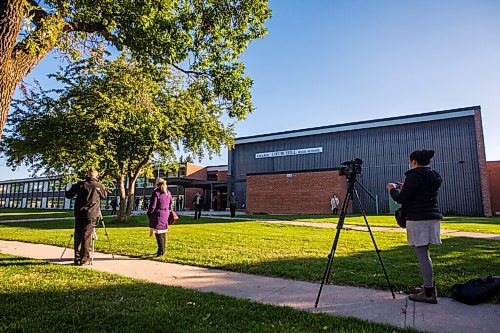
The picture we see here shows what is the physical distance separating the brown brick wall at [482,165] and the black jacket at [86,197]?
91.2 ft

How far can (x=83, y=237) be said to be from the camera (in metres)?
6.86

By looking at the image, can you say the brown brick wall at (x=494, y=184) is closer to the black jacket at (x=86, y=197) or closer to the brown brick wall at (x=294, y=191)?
the brown brick wall at (x=294, y=191)

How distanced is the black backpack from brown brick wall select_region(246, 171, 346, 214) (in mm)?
23067

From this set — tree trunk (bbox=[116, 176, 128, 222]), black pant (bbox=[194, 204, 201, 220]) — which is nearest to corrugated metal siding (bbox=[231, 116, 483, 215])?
black pant (bbox=[194, 204, 201, 220])

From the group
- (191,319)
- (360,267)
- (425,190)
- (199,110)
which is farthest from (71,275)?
(199,110)

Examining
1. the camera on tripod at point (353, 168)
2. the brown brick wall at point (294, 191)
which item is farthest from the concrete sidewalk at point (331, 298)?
the brown brick wall at point (294, 191)

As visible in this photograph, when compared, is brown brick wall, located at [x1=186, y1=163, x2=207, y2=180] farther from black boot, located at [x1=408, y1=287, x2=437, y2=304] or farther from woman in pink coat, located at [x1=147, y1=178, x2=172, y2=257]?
black boot, located at [x1=408, y1=287, x2=437, y2=304]

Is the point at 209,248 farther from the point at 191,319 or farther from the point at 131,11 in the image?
the point at 131,11

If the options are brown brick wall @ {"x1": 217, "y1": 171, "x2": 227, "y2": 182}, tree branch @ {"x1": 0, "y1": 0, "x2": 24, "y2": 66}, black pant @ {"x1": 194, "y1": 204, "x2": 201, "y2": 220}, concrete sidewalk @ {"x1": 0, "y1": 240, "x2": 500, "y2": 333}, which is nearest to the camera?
concrete sidewalk @ {"x1": 0, "y1": 240, "x2": 500, "y2": 333}

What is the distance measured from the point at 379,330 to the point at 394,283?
1965 mm

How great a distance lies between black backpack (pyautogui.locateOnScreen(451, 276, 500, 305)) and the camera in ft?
13.2

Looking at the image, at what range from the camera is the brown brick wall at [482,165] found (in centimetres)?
2517

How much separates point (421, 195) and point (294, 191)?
25043 millimetres

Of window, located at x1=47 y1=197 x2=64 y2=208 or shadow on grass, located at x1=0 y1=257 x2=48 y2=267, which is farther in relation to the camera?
window, located at x1=47 y1=197 x2=64 y2=208
